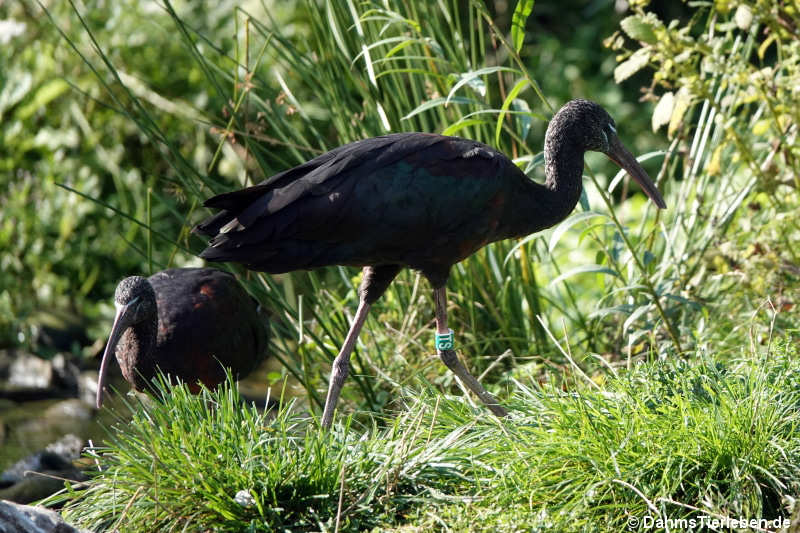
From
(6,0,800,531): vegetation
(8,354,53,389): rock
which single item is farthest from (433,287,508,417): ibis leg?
(8,354,53,389): rock

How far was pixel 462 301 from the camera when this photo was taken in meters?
4.52

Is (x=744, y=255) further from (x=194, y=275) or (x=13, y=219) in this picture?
(x=13, y=219)

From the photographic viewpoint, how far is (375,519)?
9.41ft

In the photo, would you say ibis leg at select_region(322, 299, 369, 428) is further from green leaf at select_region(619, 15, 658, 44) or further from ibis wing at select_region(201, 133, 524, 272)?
green leaf at select_region(619, 15, 658, 44)

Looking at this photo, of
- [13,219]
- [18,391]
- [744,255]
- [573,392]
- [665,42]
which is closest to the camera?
[573,392]

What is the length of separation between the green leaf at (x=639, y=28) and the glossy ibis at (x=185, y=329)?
1.93 meters

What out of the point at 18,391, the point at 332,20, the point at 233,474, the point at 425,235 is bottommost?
the point at 18,391

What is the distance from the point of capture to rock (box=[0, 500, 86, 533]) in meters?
2.67

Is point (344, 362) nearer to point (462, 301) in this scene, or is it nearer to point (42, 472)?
point (462, 301)

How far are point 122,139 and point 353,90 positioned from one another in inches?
99.5

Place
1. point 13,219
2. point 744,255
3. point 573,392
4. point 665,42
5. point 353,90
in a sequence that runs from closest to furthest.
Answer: point 573,392 → point 665,42 → point 744,255 → point 353,90 → point 13,219

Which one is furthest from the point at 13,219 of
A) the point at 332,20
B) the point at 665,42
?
the point at 665,42

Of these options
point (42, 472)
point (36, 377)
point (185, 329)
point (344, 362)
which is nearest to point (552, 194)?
point (344, 362)

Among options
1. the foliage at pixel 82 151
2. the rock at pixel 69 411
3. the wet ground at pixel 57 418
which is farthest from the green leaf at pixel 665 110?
the foliage at pixel 82 151
